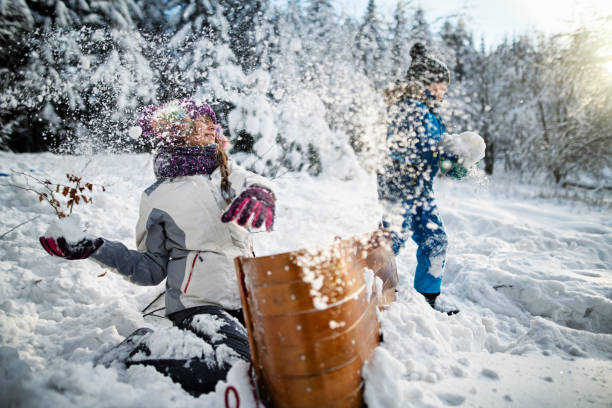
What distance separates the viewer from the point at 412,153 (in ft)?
8.06

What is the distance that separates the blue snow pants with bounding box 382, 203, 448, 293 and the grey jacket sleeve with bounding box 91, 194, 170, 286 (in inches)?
77.6

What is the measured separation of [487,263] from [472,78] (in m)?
21.8

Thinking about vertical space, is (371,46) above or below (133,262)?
above

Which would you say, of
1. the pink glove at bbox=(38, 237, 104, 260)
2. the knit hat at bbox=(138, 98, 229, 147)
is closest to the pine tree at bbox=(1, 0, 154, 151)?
the knit hat at bbox=(138, 98, 229, 147)

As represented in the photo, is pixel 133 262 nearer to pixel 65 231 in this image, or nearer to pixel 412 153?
pixel 65 231

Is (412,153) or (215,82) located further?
(215,82)

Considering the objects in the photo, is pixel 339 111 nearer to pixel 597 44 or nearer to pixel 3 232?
pixel 597 44

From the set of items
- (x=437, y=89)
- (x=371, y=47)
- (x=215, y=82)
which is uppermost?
(x=371, y=47)

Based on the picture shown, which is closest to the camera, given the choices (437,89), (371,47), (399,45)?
(437,89)

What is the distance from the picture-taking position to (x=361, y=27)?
17734 mm

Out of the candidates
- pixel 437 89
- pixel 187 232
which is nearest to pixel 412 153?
pixel 437 89

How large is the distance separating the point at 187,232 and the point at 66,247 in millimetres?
620

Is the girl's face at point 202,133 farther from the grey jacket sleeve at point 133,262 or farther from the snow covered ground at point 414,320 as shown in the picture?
the snow covered ground at point 414,320

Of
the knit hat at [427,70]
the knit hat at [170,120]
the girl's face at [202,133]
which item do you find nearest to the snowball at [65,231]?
the knit hat at [170,120]
